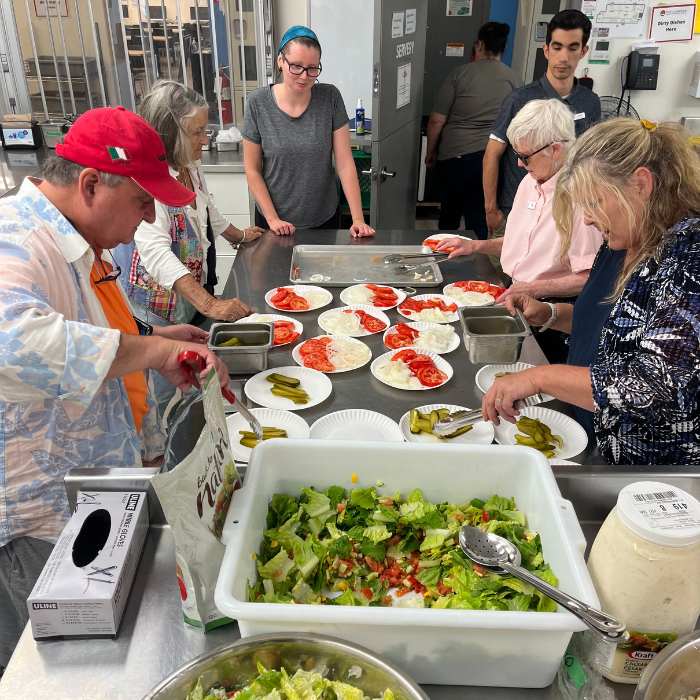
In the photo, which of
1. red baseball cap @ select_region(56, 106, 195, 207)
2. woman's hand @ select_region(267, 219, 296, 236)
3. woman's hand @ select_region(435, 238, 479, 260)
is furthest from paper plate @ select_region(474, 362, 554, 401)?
woman's hand @ select_region(267, 219, 296, 236)

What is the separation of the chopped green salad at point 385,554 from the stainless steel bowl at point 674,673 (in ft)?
0.57

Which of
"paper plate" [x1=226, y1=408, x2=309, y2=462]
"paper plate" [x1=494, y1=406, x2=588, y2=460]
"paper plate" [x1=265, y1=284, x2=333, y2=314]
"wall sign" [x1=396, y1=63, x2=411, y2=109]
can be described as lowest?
"paper plate" [x1=494, y1=406, x2=588, y2=460]

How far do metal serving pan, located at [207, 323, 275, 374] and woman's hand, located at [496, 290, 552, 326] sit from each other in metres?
0.90

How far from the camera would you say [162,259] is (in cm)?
256

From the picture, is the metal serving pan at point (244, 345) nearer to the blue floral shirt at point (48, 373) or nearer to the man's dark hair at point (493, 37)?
the blue floral shirt at point (48, 373)

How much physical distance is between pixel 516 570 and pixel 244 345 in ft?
4.36

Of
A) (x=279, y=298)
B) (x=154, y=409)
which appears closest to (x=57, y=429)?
(x=154, y=409)

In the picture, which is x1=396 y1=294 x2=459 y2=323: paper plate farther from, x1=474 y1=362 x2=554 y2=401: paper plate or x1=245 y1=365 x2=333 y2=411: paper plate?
x1=245 y1=365 x2=333 y2=411: paper plate

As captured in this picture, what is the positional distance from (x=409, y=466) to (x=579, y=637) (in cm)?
44

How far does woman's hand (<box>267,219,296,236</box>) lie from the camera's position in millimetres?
3496

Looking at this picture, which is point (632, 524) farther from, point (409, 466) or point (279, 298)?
point (279, 298)

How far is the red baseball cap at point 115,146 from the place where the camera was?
1.51 m

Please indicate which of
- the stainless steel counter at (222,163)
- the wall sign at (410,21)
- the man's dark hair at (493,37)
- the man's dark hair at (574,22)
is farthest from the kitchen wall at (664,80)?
the stainless steel counter at (222,163)

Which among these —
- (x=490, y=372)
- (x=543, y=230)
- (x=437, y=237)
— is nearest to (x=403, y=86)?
(x=437, y=237)
